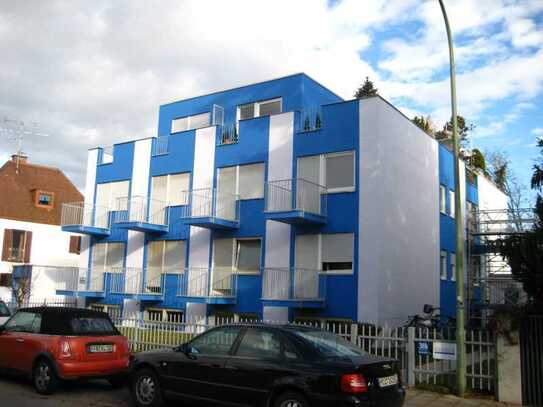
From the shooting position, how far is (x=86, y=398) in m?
10.4

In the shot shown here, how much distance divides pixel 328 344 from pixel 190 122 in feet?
64.9

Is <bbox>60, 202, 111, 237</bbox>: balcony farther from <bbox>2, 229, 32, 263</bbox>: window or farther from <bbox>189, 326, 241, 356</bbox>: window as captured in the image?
<bbox>189, 326, 241, 356</bbox>: window

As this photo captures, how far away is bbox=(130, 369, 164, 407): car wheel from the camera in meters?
9.22

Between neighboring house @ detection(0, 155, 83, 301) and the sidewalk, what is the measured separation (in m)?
28.0

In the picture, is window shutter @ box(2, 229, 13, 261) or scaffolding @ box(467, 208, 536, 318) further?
window shutter @ box(2, 229, 13, 261)

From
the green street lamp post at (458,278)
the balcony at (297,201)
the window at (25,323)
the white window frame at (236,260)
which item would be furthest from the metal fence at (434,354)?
the white window frame at (236,260)

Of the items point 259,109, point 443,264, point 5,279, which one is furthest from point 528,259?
point 5,279

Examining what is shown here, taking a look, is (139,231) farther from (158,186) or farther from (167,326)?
(167,326)

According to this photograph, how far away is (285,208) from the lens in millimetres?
20062

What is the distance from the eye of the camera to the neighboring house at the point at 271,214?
19641mm

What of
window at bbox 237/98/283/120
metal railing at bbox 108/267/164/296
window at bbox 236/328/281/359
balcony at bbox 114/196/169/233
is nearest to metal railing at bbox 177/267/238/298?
metal railing at bbox 108/267/164/296

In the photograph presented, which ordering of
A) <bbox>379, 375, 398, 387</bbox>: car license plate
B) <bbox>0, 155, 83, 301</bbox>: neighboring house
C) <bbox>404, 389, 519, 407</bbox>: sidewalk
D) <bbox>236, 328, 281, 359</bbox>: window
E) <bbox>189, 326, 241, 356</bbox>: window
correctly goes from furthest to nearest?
<bbox>0, 155, 83, 301</bbox>: neighboring house → <bbox>404, 389, 519, 407</bbox>: sidewalk → <bbox>189, 326, 241, 356</bbox>: window → <bbox>236, 328, 281, 359</bbox>: window → <bbox>379, 375, 398, 387</bbox>: car license plate

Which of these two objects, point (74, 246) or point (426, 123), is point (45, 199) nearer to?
point (74, 246)

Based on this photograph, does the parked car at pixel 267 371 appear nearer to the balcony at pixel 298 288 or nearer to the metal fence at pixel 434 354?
the metal fence at pixel 434 354
